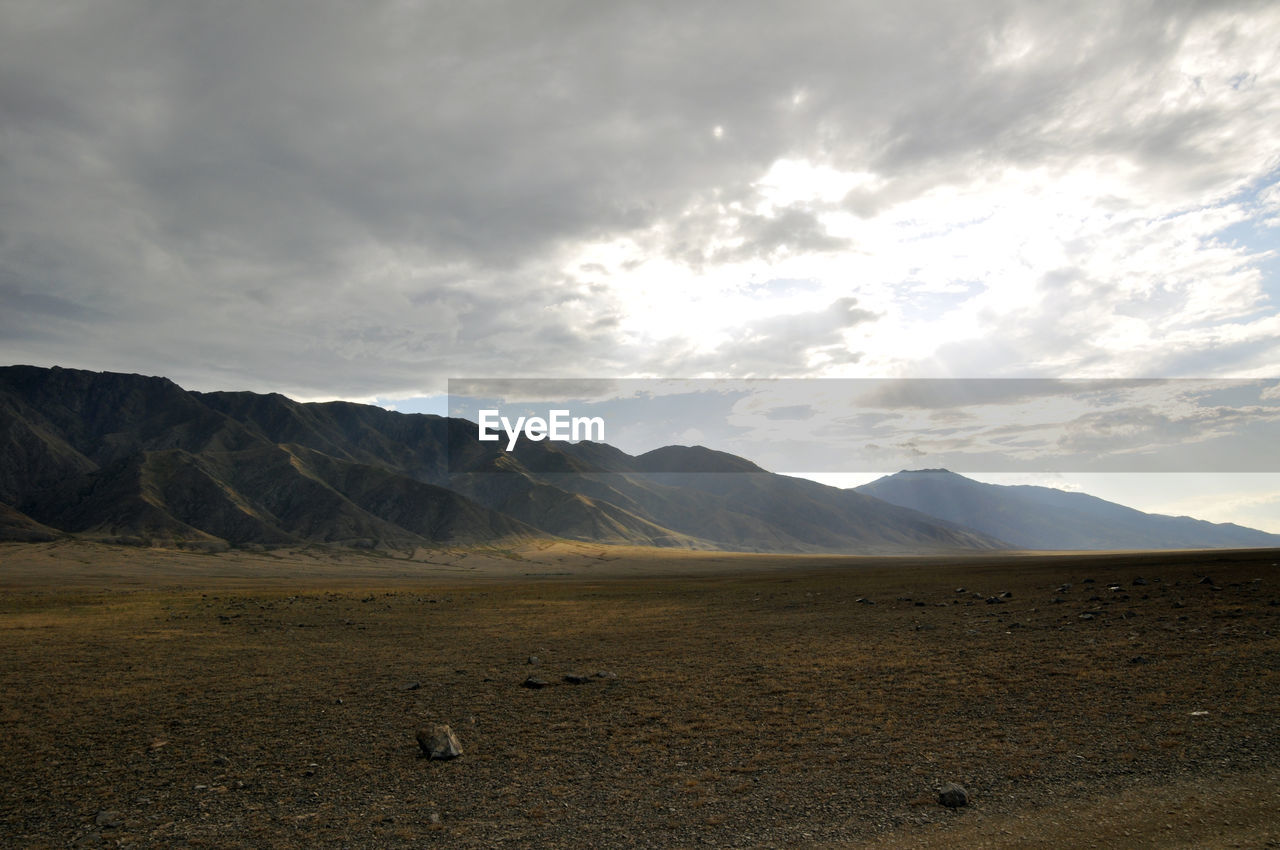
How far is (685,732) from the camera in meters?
15.1

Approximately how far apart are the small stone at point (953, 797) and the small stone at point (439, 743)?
9657 millimetres

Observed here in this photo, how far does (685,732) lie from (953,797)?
623 cm

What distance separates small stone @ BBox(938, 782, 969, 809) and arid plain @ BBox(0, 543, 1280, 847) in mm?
190

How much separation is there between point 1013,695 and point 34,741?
2450 cm

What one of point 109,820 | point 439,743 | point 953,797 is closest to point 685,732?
point 439,743

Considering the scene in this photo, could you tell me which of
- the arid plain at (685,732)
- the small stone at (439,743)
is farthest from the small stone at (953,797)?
the small stone at (439,743)

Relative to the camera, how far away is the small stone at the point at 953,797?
34.6 ft

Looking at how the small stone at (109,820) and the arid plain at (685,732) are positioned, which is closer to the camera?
the arid plain at (685,732)

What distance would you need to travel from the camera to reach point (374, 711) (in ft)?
57.6

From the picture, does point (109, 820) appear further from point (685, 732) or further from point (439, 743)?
point (685, 732)

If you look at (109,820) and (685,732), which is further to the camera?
(685,732)

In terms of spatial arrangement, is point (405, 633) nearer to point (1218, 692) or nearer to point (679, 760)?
point (679, 760)

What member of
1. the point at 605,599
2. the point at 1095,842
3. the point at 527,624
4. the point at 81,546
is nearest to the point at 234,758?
the point at 1095,842

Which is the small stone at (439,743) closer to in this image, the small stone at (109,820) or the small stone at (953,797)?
the small stone at (109,820)
